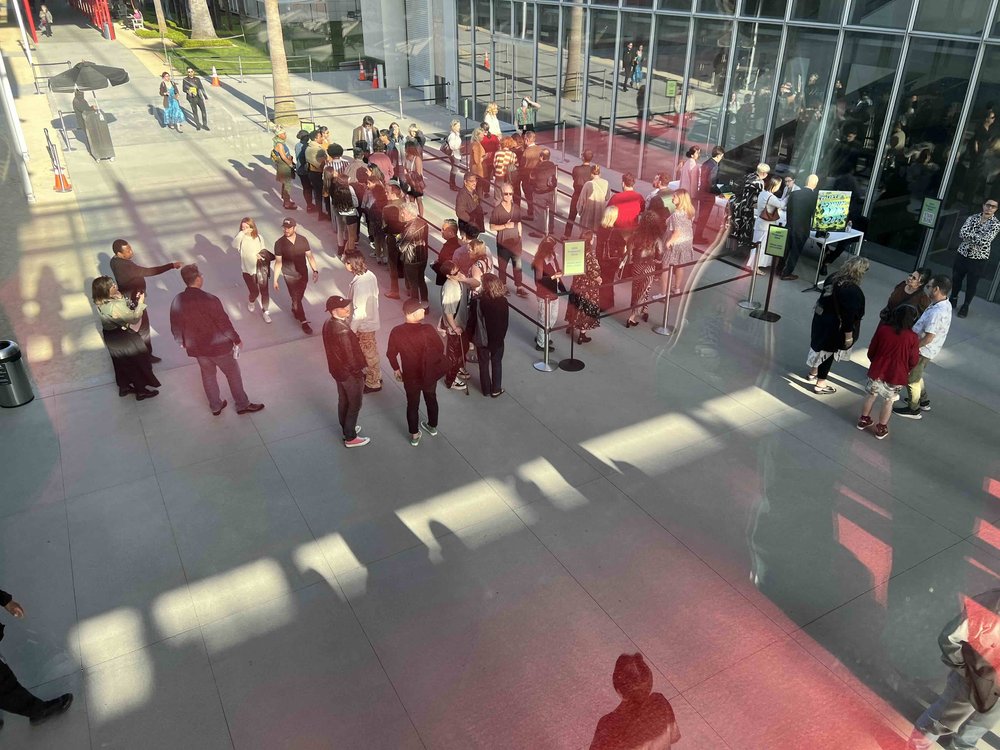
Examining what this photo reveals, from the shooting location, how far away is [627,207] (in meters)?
11.0

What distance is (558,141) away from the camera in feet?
64.3

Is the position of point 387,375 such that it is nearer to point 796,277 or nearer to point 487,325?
point 487,325

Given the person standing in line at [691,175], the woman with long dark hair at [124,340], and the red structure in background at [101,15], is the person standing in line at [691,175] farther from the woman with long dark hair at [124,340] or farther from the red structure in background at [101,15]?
the red structure in background at [101,15]

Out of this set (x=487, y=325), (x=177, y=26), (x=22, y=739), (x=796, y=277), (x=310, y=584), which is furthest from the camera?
(x=177, y=26)

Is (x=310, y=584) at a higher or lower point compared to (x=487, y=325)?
lower

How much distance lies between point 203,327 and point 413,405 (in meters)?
2.28

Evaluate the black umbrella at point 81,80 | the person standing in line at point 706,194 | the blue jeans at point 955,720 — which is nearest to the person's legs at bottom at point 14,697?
the blue jeans at point 955,720

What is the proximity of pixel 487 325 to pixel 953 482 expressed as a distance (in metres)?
4.87

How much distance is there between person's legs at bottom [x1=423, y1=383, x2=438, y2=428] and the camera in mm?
7223

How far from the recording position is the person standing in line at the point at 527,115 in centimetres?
1803

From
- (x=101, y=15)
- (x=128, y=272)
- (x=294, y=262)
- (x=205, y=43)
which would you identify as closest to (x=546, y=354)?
(x=294, y=262)

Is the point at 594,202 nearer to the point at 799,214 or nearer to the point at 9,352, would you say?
the point at 799,214

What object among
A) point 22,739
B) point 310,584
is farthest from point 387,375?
point 22,739

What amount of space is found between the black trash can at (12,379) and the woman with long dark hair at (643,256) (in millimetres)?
7494
